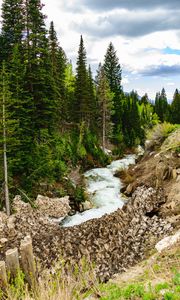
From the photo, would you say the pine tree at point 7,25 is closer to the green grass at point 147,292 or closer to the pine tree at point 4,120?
the pine tree at point 4,120

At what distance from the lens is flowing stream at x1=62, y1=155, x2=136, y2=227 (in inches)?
721

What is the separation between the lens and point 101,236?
1388 centimetres

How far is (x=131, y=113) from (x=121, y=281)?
42.2 m

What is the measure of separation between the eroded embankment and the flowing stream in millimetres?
2112

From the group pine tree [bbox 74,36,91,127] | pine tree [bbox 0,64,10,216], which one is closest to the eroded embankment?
pine tree [bbox 0,64,10,216]

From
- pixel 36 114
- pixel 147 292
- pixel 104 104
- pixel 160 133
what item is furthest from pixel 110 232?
pixel 104 104

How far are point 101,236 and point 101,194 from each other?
8650 millimetres

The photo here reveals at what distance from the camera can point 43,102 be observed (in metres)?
21.6

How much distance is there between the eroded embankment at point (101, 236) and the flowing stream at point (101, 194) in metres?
2.11

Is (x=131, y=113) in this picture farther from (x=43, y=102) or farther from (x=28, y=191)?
(x=28, y=191)

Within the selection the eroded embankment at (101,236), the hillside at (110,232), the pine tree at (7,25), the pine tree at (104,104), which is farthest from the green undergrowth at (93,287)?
the pine tree at (104,104)

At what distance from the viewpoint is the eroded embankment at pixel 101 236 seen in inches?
495

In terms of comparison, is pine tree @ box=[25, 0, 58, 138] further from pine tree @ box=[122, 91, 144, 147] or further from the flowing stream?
pine tree @ box=[122, 91, 144, 147]

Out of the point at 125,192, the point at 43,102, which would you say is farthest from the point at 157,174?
the point at 43,102
